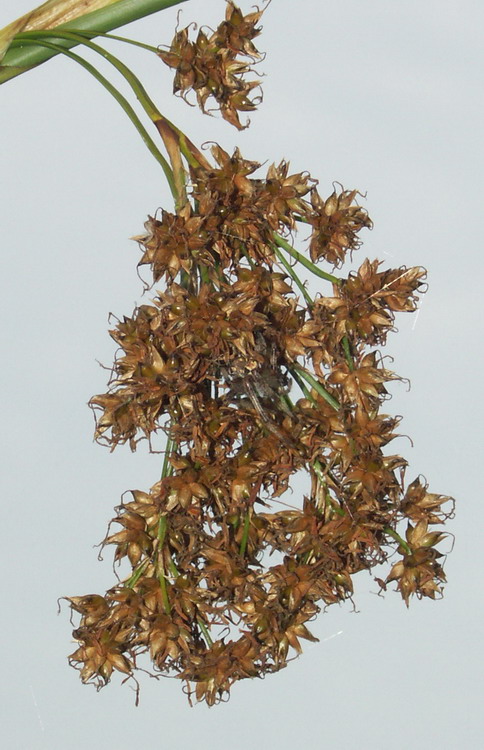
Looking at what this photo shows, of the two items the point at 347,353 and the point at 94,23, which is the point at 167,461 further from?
the point at 94,23

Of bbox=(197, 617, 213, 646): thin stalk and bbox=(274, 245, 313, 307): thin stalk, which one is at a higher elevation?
bbox=(274, 245, 313, 307): thin stalk

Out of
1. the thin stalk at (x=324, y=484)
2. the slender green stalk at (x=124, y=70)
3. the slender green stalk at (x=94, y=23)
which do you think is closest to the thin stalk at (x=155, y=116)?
the slender green stalk at (x=124, y=70)

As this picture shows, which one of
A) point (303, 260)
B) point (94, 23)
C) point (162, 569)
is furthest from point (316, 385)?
point (94, 23)

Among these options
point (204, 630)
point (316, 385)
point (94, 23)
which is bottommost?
point (204, 630)

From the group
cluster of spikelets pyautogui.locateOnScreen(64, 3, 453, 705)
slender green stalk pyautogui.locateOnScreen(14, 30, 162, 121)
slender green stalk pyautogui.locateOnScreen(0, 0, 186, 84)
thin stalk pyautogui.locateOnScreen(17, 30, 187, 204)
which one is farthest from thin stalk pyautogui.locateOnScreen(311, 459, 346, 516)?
slender green stalk pyautogui.locateOnScreen(0, 0, 186, 84)

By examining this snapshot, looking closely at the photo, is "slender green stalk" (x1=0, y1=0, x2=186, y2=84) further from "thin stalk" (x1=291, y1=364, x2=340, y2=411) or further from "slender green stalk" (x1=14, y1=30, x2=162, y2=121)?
"thin stalk" (x1=291, y1=364, x2=340, y2=411)

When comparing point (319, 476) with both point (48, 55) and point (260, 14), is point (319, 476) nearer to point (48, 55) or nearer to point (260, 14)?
point (260, 14)
